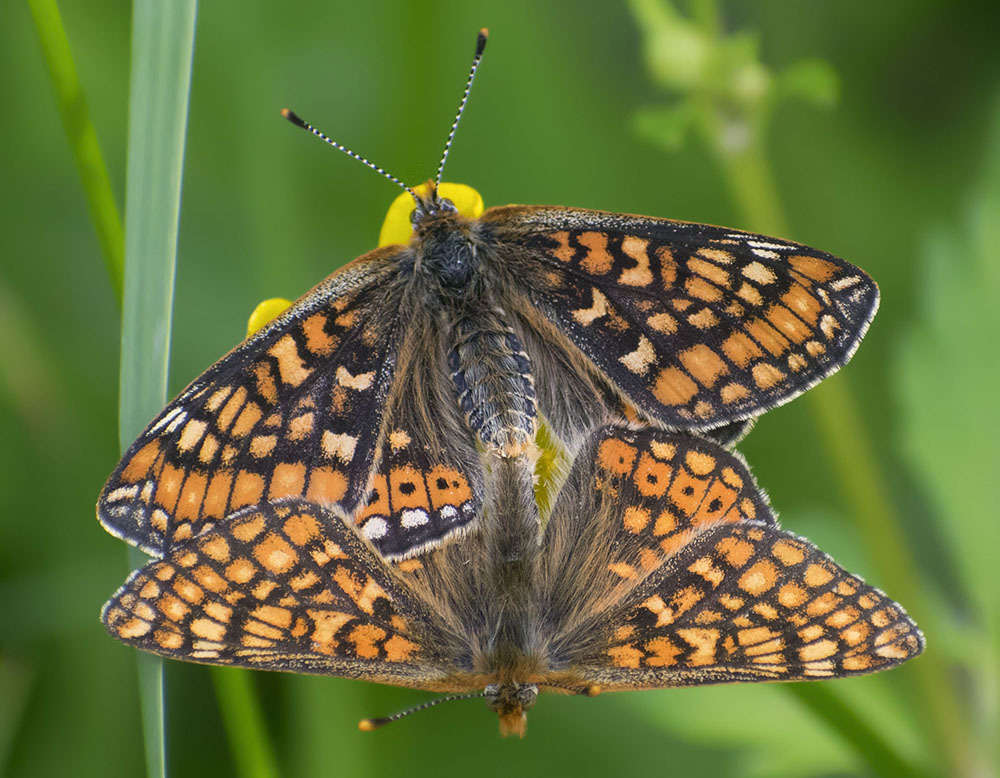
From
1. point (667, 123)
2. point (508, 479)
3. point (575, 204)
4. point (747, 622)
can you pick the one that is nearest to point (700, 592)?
point (747, 622)

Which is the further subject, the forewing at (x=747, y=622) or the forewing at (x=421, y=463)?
the forewing at (x=421, y=463)

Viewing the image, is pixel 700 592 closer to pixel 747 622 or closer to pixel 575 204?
pixel 747 622

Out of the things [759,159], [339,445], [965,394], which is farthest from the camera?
[965,394]

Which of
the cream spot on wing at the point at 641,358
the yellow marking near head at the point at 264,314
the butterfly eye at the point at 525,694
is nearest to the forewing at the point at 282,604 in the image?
the butterfly eye at the point at 525,694

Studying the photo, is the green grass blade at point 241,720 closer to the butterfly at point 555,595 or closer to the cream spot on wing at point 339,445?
the butterfly at point 555,595

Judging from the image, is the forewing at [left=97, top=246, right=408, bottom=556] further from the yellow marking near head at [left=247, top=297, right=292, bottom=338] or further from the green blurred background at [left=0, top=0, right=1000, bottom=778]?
the green blurred background at [left=0, top=0, right=1000, bottom=778]

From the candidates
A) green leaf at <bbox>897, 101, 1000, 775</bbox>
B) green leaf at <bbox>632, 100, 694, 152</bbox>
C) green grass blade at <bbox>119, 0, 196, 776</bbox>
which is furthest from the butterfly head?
green leaf at <bbox>897, 101, 1000, 775</bbox>

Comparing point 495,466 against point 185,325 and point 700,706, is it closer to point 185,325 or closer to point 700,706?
point 700,706

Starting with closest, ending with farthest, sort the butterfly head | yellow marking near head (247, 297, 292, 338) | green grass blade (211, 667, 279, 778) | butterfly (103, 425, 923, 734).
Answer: butterfly (103, 425, 923, 734)
the butterfly head
green grass blade (211, 667, 279, 778)
yellow marking near head (247, 297, 292, 338)
